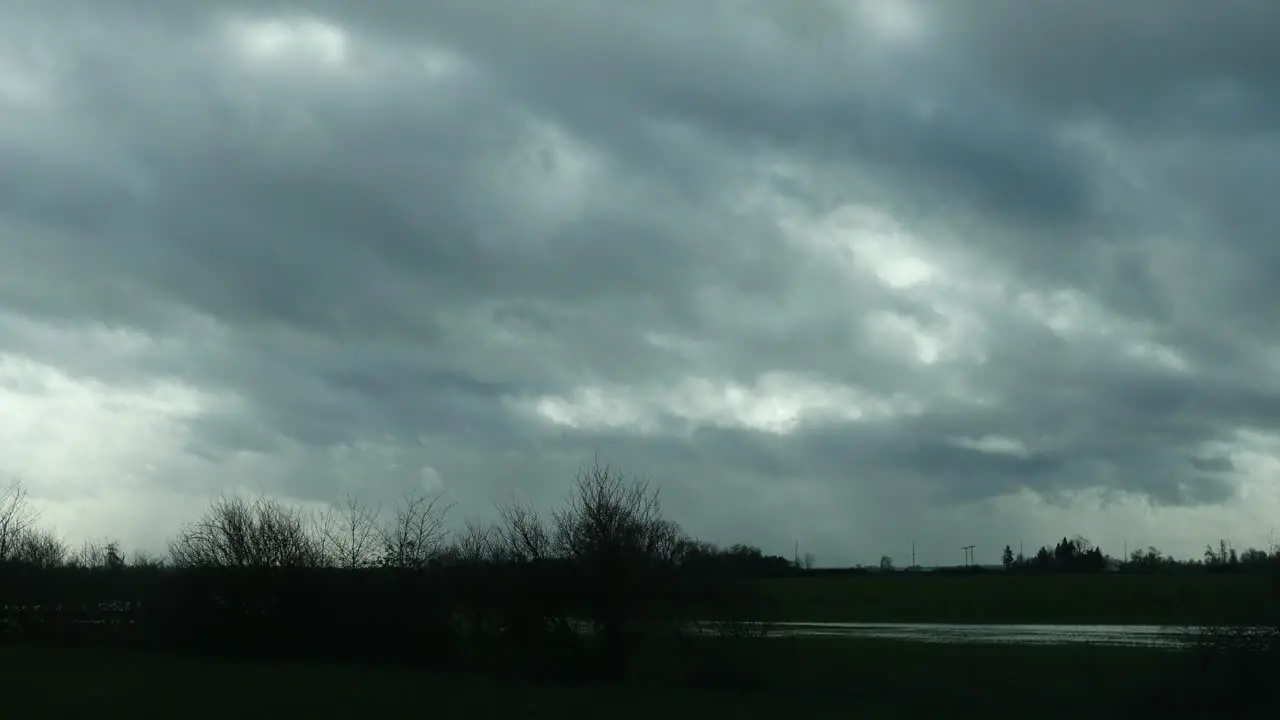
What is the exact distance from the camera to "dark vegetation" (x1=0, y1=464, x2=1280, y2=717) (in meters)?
26.7

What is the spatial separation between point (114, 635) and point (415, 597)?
16.4 metres

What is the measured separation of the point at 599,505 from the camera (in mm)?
37125

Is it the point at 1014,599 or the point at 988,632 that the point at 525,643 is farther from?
the point at 1014,599

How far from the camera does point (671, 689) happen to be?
104 feet

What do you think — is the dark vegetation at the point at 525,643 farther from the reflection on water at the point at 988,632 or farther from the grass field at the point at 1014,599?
the grass field at the point at 1014,599

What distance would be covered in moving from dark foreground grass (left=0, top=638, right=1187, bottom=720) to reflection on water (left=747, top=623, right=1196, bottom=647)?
29.4 feet

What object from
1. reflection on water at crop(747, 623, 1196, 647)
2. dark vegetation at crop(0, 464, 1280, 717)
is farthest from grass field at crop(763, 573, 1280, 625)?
dark vegetation at crop(0, 464, 1280, 717)

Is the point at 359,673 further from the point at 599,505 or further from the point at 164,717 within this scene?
the point at 164,717

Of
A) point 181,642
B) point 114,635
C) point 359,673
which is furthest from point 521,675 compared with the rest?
point 114,635

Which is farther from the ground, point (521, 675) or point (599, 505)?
point (599, 505)

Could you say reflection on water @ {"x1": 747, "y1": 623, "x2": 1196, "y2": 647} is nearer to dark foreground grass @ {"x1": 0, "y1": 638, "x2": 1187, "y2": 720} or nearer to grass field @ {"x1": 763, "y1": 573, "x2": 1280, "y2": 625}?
grass field @ {"x1": 763, "y1": 573, "x2": 1280, "y2": 625}

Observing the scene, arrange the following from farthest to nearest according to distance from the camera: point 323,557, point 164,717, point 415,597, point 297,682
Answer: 1. point 323,557
2. point 415,597
3. point 297,682
4. point 164,717

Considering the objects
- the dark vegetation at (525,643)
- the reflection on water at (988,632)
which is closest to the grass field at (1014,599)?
the reflection on water at (988,632)

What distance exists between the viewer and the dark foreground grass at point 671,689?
2566cm
